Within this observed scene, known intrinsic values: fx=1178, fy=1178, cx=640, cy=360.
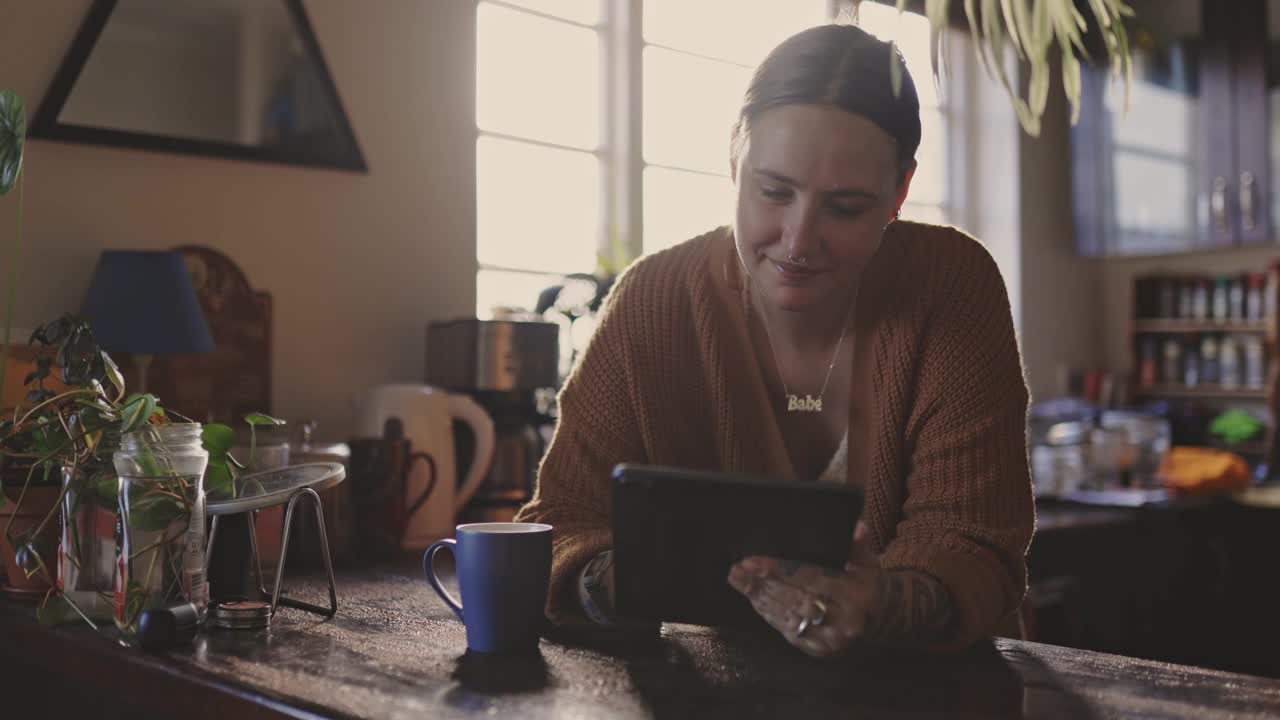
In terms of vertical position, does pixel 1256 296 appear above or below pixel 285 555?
above

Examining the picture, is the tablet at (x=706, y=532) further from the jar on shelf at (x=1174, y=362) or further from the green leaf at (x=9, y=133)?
the jar on shelf at (x=1174, y=362)

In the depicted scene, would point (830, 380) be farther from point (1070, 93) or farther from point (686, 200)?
point (686, 200)

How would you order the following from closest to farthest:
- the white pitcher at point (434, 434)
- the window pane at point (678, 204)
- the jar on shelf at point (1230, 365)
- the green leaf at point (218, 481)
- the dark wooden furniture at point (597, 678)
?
the dark wooden furniture at point (597, 678)
the green leaf at point (218, 481)
the white pitcher at point (434, 434)
the window pane at point (678, 204)
the jar on shelf at point (1230, 365)

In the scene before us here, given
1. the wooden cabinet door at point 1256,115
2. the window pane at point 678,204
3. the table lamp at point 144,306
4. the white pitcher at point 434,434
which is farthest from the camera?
the wooden cabinet door at point 1256,115

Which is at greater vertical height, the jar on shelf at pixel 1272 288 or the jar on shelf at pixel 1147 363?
the jar on shelf at pixel 1272 288

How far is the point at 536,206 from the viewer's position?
10.1 feet

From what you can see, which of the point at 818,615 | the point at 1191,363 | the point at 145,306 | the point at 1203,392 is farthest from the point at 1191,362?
the point at 818,615

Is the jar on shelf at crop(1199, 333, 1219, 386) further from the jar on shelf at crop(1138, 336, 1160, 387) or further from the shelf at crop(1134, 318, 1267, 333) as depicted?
the jar on shelf at crop(1138, 336, 1160, 387)

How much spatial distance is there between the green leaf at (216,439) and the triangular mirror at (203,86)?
106 centimetres

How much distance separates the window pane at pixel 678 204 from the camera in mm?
3322

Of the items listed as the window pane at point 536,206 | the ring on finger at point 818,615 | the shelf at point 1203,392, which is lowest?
the ring on finger at point 818,615

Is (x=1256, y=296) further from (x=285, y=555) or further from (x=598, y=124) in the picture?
(x=285, y=555)

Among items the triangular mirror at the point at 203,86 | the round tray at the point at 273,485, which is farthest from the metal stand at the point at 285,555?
the triangular mirror at the point at 203,86

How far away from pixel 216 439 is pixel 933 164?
3.53 meters
